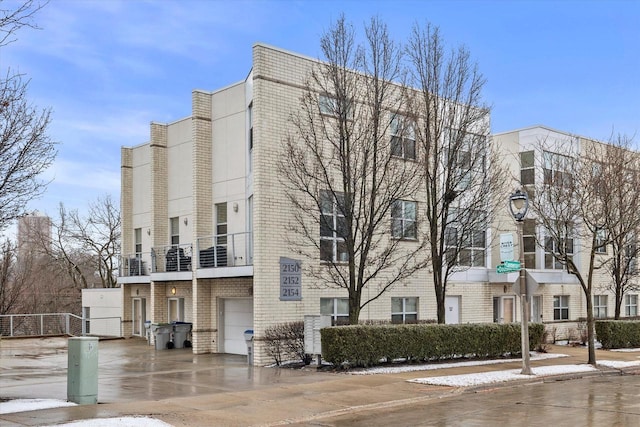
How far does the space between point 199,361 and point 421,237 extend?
906 cm

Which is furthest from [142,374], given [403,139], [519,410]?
[403,139]

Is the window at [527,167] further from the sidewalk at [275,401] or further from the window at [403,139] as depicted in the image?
the sidewalk at [275,401]

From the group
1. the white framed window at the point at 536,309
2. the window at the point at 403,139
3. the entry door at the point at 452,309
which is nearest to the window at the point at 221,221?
the window at the point at 403,139

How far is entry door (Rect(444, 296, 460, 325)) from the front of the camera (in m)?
27.0

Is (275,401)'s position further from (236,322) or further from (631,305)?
(631,305)

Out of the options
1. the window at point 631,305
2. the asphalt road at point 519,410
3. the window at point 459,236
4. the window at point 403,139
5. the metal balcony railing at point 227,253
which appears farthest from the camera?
the window at point 631,305

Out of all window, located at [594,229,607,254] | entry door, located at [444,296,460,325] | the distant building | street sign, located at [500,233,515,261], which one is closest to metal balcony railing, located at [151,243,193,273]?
entry door, located at [444,296,460,325]

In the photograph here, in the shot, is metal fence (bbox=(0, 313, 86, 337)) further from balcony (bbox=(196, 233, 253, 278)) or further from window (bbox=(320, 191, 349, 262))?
window (bbox=(320, 191, 349, 262))

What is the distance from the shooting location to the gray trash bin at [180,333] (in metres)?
26.5

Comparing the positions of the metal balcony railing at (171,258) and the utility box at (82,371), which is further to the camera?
the metal balcony railing at (171,258)

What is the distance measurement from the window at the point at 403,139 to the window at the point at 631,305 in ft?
64.1

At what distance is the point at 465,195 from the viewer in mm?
23094

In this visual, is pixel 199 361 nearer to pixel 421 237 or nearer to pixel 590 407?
pixel 421 237

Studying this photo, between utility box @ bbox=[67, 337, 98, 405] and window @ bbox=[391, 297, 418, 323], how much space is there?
13.4m
